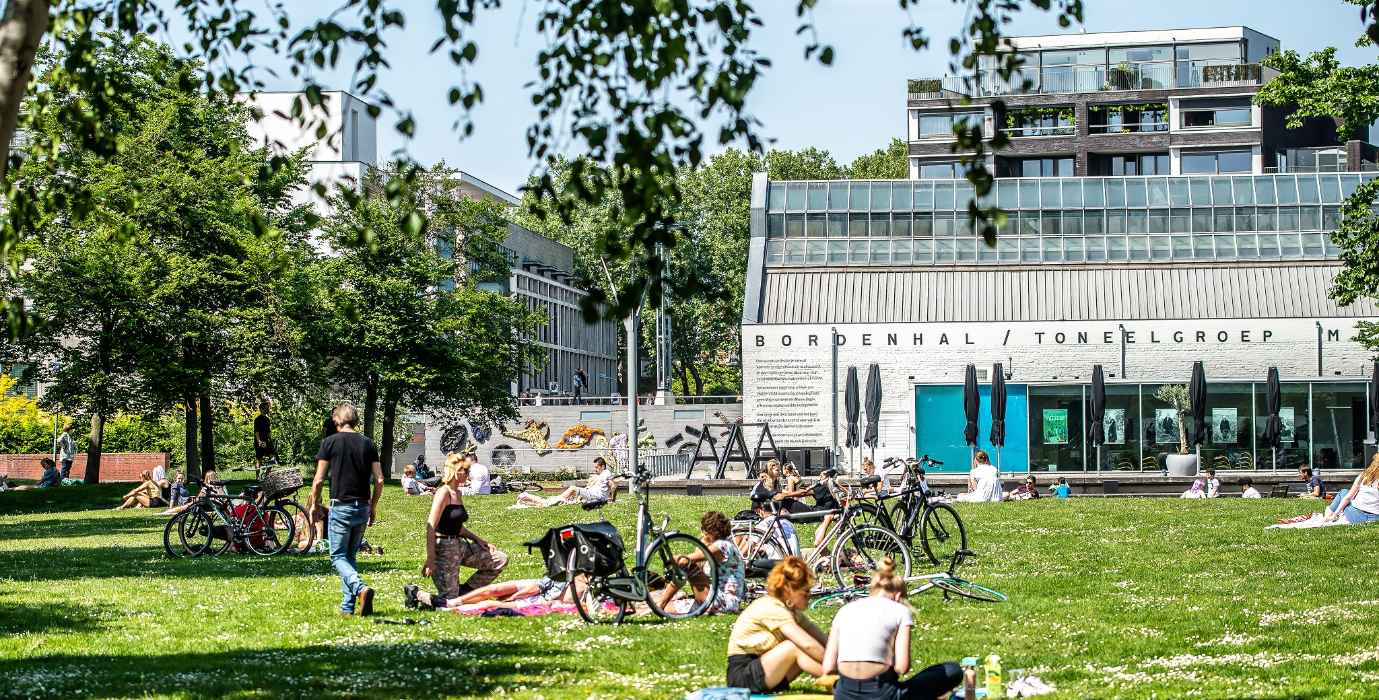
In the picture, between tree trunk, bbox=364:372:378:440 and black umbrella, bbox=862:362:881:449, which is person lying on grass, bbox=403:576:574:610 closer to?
black umbrella, bbox=862:362:881:449

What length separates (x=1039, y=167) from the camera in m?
80.0

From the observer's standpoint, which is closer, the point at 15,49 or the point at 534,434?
the point at 15,49

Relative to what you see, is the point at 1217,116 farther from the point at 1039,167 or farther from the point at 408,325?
the point at 408,325

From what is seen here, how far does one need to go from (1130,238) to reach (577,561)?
4702 centimetres

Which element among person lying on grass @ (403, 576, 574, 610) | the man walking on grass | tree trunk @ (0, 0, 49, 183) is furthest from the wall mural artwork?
tree trunk @ (0, 0, 49, 183)

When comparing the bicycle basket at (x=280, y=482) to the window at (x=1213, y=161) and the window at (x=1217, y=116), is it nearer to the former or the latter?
the window at (x=1213, y=161)

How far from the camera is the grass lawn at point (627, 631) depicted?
11078 millimetres

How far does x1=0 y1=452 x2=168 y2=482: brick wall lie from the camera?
230 feet

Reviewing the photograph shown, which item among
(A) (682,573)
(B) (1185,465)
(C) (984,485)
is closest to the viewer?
(A) (682,573)

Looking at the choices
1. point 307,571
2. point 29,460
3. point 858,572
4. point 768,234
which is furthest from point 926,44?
point 29,460

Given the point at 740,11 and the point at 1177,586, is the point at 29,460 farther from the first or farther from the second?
the point at 740,11

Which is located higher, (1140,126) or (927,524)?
(1140,126)

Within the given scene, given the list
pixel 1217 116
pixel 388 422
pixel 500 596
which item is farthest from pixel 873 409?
pixel 1217 116

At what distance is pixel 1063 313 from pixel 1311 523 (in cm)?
3223
